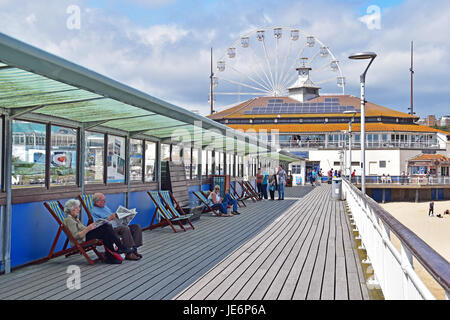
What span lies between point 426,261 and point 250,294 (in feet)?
8.34

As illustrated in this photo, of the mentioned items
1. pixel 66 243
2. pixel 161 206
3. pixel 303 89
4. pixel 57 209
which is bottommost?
pixel 66 243

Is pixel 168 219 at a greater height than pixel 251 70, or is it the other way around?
pixel 251 70

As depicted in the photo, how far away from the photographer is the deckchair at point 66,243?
18.2ft

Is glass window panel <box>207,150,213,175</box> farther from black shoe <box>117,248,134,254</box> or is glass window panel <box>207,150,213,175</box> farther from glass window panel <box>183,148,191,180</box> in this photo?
black shoe <box>117,248,134,254</box>

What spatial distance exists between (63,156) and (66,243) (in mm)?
1295

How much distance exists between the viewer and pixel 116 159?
8.12 metres

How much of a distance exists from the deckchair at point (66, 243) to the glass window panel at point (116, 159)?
1859mm

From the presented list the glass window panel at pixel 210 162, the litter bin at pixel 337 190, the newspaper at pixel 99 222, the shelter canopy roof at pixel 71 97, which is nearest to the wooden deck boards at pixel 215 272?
the newspaper at pixel 99 222

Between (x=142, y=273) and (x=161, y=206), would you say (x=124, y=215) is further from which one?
(x=161, y=206)

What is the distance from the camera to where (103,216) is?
616cm

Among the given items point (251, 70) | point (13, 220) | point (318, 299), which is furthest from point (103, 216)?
point (251, 70)

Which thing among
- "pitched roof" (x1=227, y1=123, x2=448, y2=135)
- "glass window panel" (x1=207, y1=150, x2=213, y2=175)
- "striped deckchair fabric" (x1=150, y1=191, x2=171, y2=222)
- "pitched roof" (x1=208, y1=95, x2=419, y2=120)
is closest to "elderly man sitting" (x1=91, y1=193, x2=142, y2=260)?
"striped deckchair fabric" (x1=150, y1=191, x2=171, y2=222)

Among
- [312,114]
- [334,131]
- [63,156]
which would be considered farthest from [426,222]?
[63,156]
